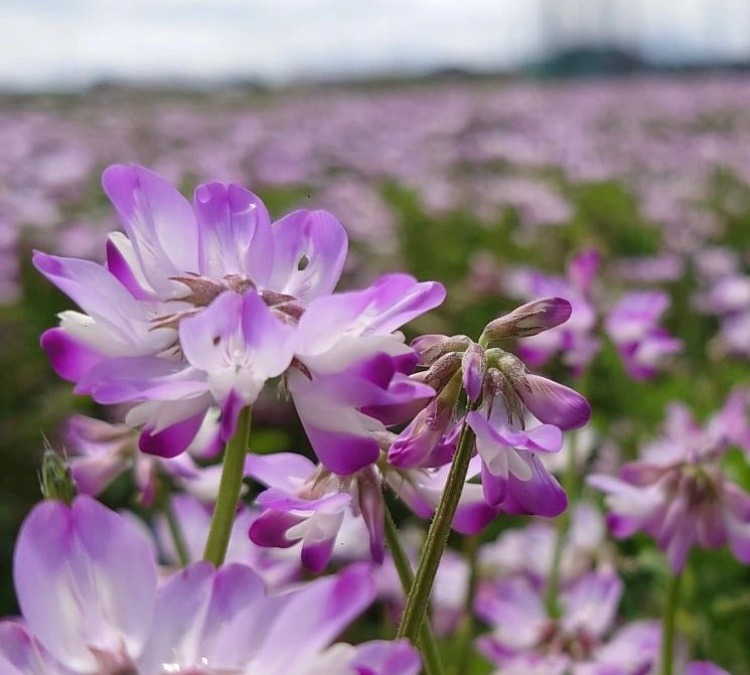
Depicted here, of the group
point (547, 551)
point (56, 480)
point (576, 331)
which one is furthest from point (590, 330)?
point (56, 480)

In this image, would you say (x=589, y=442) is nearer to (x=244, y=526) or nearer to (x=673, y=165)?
(x=244, y=526)

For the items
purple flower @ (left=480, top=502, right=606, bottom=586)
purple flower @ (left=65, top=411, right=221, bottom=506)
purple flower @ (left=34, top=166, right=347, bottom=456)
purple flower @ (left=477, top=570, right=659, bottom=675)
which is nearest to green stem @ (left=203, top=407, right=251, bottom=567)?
purple flower @ (left=34, top=166, right=347, bottom=456)

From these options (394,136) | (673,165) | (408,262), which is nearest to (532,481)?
(408,262)

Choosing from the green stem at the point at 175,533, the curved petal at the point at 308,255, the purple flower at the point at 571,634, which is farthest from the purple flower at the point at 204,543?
the curved petal at the point at 308,255

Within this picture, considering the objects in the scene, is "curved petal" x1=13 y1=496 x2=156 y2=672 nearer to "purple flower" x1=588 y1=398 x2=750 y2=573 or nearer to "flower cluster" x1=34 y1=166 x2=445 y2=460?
"flower cluster" x1=34 y1=166 x2=445 y2=460

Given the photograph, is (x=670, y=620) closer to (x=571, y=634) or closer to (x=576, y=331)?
(x=571, y=634)
